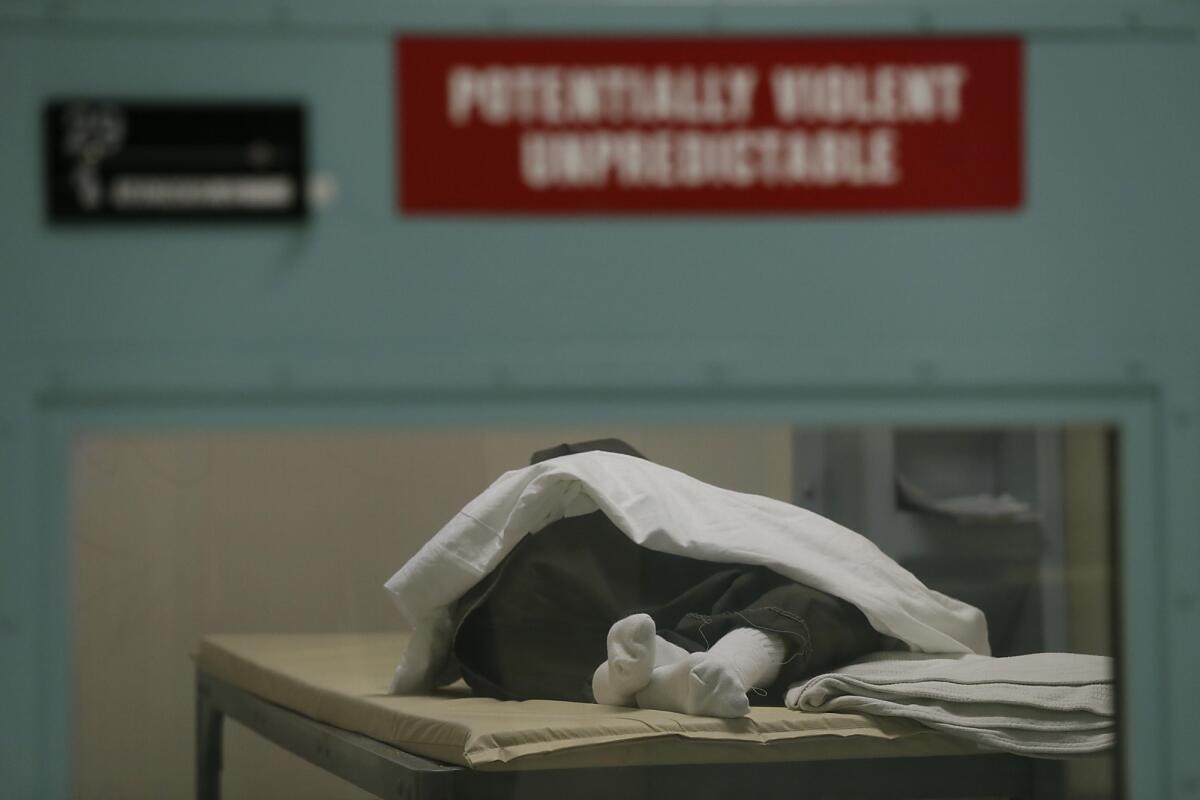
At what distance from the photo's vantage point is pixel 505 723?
1540mm

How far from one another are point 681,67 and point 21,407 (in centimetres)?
58

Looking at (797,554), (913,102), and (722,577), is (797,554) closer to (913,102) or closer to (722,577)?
(722,577)

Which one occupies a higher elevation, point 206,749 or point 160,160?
point 160,160

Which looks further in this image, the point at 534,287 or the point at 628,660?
the point at 628,660

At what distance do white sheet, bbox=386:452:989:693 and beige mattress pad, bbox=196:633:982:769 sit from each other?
0.22 feet

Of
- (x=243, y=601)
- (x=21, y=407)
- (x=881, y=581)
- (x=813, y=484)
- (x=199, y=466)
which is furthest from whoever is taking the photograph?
(x=881, y=581)

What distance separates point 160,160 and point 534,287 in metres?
0.30

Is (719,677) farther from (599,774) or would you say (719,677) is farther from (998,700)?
(998,700)

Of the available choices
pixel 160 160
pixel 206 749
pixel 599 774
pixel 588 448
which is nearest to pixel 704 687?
pixel 599 774

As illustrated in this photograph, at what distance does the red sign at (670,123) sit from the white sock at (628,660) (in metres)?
0.66

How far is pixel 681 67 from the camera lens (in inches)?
42.6

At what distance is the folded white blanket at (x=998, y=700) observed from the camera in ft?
5.33

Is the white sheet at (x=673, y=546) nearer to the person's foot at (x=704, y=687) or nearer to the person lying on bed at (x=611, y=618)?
the person lying on bed at (x=611, y=618)

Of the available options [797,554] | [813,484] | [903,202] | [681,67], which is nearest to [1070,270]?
[903,202]
